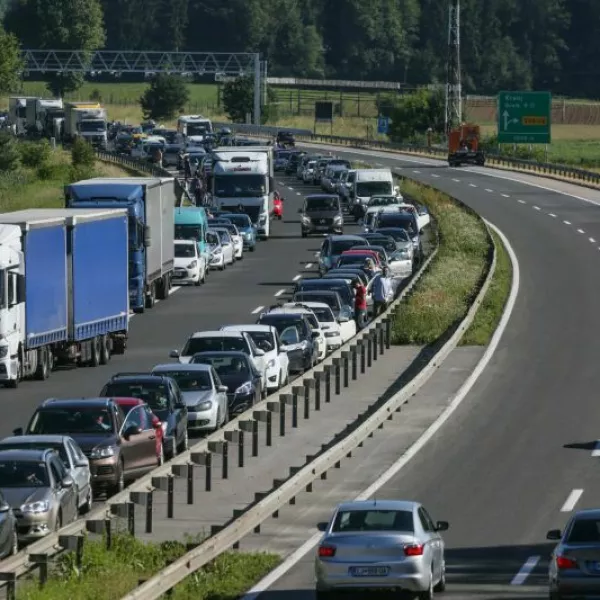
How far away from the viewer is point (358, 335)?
4297cm

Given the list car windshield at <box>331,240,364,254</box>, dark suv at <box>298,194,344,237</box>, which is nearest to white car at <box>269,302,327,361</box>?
car windshield at <box>331,240,364,254</box>

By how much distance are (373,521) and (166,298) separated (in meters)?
37.7

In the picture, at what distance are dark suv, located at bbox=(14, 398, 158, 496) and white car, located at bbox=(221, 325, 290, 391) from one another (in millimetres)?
10228

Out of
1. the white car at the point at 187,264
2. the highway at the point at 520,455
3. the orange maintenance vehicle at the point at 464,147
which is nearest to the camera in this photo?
the highway at the point at 520,455

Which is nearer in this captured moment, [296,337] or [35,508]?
[35,508]

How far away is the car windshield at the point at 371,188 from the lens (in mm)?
84750

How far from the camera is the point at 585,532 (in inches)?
755

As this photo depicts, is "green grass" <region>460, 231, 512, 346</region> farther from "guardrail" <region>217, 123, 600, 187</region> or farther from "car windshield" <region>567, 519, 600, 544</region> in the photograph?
"guardrail" <region>217, 123, 600, 187</region>

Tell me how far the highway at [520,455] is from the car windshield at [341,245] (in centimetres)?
523

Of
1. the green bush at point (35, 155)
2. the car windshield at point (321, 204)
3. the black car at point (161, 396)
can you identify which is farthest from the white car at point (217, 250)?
the green bush at point (35, 155)

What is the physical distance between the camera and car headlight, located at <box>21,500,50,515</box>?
22375 millimetres

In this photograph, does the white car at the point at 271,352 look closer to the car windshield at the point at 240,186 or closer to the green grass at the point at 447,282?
the green grass at the point at 447,282

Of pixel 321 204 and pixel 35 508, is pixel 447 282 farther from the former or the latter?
pixel 35 508

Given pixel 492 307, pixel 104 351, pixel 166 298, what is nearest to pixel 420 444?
pixel 104 351
